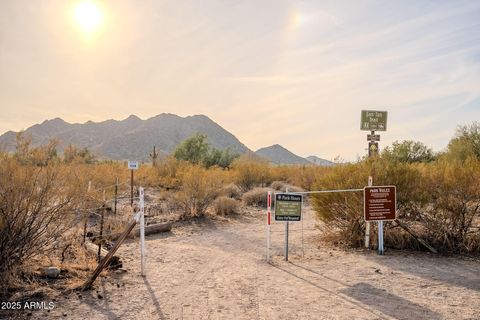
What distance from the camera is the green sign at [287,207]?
363 inches

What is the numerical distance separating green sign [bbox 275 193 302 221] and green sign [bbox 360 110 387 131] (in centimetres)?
464

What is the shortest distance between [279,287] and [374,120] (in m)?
7.62

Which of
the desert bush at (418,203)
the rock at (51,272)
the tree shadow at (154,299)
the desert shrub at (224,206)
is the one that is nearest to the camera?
the tree shadow at (154,299)

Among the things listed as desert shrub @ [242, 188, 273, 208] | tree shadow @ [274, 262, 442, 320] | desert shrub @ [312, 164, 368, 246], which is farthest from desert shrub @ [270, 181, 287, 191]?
tree shadow @ [274, 262, 442, 320]

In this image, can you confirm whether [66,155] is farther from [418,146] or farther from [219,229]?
[418,146]

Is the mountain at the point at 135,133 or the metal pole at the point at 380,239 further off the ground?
the mountain at the point at 135,133

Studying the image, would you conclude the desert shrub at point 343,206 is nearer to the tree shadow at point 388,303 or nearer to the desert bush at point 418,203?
the desert bush at point 418,203

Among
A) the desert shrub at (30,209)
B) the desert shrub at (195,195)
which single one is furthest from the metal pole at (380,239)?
the desert shrub at (195,195)

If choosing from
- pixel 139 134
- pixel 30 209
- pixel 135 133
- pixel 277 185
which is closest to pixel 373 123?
pixel 30 209

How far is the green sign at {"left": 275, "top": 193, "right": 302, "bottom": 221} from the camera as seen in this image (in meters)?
9.23

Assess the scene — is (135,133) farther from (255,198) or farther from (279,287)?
(279,287)

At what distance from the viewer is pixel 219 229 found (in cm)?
1432

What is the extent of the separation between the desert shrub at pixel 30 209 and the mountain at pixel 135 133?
97.0 metres

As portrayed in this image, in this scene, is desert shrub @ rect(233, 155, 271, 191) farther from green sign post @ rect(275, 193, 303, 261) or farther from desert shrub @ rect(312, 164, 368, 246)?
green sign post @ rect(275, 193, 303, 261)
